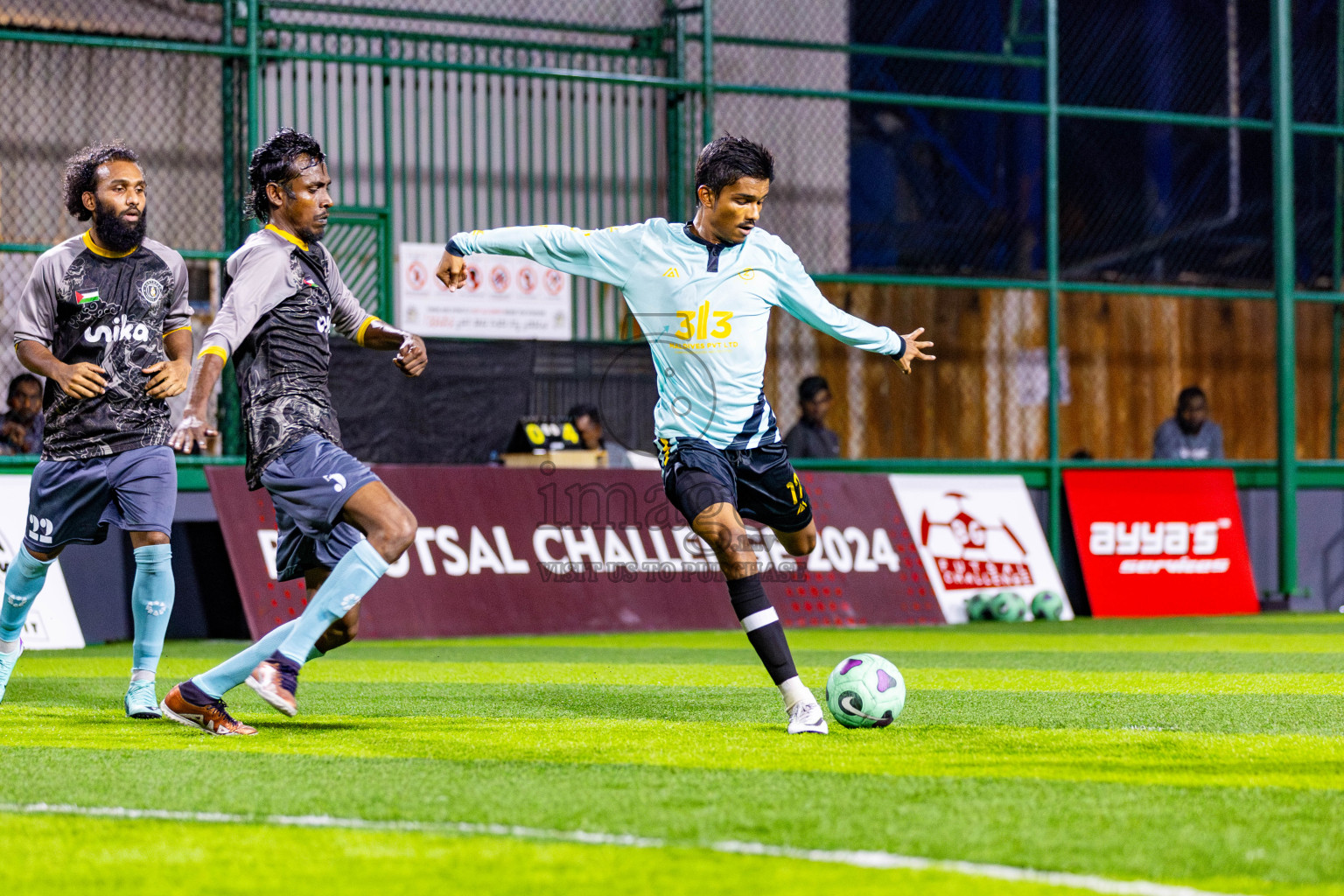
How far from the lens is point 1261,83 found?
18.5 metres

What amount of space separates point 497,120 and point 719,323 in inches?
387

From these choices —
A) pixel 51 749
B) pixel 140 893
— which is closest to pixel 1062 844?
pixel 140 893

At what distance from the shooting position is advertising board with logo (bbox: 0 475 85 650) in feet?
36.7

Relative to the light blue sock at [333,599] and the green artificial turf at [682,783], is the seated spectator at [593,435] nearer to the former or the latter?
the green artificial turf at [682,783]

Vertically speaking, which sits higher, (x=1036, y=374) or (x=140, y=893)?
(x=1036, y=374)

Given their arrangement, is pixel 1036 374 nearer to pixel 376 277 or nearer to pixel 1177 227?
pixel 1177 227

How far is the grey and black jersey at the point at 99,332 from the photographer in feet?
21.9

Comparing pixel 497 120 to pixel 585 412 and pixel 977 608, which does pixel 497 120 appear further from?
pixel 977 608

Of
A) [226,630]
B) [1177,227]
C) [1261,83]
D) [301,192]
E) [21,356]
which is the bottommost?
[226,630]

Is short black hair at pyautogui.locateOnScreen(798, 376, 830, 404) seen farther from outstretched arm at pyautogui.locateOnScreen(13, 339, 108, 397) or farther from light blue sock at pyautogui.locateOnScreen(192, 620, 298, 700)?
light blue sock at pyautogui.locateOnScreen(192, 620, 298, 700)

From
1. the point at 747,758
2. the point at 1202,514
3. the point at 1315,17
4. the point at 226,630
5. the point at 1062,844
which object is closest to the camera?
the point at 1062,844

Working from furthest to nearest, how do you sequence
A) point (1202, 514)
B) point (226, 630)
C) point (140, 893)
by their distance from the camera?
point (1202, 514), point (226, 630), point (140, 893)

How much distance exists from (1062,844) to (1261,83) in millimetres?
16385

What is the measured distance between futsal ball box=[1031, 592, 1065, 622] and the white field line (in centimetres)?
1040
